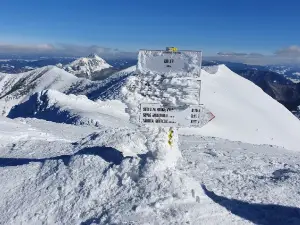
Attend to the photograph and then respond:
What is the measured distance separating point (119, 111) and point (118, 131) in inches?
1007

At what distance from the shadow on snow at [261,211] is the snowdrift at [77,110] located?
1982cm

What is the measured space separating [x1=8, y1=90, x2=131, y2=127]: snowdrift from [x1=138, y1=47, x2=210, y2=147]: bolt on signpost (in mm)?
19006

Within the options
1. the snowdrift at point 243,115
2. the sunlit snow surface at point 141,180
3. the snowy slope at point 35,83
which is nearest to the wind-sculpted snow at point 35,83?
the snowy slope at point 35,83

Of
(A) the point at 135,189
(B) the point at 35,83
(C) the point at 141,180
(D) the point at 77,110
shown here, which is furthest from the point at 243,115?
(B) the point at 35,83

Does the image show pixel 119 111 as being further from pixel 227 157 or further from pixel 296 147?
pixel 227 157

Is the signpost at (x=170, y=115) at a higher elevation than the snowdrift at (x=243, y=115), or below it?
higher

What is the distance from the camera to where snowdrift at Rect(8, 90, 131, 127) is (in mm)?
32191

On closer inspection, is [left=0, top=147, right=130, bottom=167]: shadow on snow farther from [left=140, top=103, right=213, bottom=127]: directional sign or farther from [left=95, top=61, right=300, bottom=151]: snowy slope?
[left=95, top=61, right=300, bottom=151]: snowy slope

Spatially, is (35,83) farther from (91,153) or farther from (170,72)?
(170,72)

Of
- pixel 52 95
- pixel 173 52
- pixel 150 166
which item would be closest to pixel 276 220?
pixel 150 166

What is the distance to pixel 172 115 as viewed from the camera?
10891 mm

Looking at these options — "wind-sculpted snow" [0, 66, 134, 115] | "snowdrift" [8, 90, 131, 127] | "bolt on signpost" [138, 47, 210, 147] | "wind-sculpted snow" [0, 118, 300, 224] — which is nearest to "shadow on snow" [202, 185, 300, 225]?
"wind-sculpted snow" [0, 118, 300, 224]

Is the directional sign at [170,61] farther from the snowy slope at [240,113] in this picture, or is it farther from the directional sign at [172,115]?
the snowy slope at [240,113]

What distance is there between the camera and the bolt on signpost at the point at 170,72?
10609 mm
